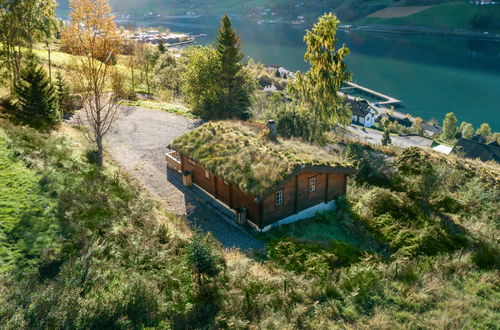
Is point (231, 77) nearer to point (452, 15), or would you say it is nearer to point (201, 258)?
point (201, 258)

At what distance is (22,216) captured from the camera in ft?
47.4

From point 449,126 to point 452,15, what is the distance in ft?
460

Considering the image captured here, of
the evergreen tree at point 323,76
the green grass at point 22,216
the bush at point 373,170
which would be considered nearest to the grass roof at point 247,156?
the bush at point 373,170

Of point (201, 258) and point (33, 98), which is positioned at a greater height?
point (33, 98)

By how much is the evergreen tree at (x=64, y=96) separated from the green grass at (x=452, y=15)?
7781 inches

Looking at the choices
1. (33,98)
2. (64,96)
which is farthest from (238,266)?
(64,96)

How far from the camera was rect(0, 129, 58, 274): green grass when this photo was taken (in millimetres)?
12844

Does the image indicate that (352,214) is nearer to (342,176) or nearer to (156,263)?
(342,176)

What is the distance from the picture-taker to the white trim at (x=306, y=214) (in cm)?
1978

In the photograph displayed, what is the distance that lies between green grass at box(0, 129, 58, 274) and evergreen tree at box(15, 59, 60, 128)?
726 cm

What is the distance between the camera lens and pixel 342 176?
74.1 feet

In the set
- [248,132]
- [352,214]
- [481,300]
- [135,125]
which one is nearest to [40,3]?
[135,125]

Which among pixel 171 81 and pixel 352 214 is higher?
pixel 171 81

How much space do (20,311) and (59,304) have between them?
3.23 feet
